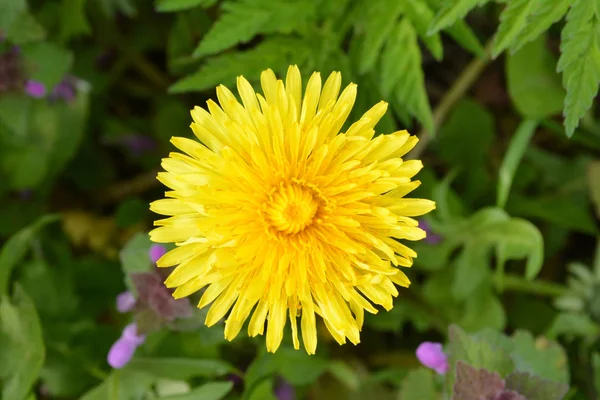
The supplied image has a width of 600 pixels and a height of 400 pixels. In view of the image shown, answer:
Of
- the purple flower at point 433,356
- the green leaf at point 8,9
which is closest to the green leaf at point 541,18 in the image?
the purple flower at point 433,356

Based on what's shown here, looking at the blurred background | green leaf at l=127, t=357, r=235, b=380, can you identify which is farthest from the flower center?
green leaf at l=127, t=357, r=235, b=380

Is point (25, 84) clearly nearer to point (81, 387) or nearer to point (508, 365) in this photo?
point (81, 387)

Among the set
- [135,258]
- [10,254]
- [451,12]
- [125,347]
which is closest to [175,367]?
[125,347]

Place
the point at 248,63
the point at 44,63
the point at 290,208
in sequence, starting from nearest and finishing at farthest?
the point at 290,208, the point at 248,63, the point at 44,63

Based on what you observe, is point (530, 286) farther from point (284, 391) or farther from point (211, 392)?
point (211, 392)

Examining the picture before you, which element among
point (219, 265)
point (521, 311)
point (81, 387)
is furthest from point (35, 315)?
point (521, 311)

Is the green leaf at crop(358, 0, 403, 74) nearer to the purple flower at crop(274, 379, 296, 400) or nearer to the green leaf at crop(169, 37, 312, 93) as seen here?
the green leaf at crop(169, 37, 312, 93)
